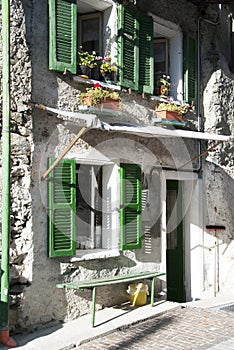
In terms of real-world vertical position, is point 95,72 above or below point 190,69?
below

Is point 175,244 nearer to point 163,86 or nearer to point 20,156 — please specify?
point 163,86

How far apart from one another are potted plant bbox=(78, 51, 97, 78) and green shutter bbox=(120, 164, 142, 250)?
5.55ft

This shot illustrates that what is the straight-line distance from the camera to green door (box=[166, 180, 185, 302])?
35.8ft

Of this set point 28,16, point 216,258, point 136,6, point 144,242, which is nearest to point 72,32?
point 28,16

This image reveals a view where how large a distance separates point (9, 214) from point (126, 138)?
2.95 meters

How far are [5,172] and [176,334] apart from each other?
338 cm

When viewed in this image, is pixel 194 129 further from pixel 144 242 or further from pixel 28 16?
pixel 28 16

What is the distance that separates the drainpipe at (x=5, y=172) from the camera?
6.94 meters

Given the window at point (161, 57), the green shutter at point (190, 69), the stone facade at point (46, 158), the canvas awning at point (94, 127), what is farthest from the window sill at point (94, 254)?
the window at point (161, 57)

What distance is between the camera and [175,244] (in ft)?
36.3

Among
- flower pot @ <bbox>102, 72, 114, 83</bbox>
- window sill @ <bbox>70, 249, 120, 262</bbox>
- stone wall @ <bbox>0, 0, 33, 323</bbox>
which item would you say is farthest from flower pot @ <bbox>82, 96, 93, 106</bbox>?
window sill @ <bbox>70, 249, 120, 262</bbox>

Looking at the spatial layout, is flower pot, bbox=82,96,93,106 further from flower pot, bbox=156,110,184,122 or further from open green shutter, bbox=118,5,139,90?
flower pot, bbox=156,110,184,122

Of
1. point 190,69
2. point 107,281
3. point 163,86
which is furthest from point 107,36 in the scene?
point 107,281

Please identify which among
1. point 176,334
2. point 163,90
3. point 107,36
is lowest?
point 176,334
